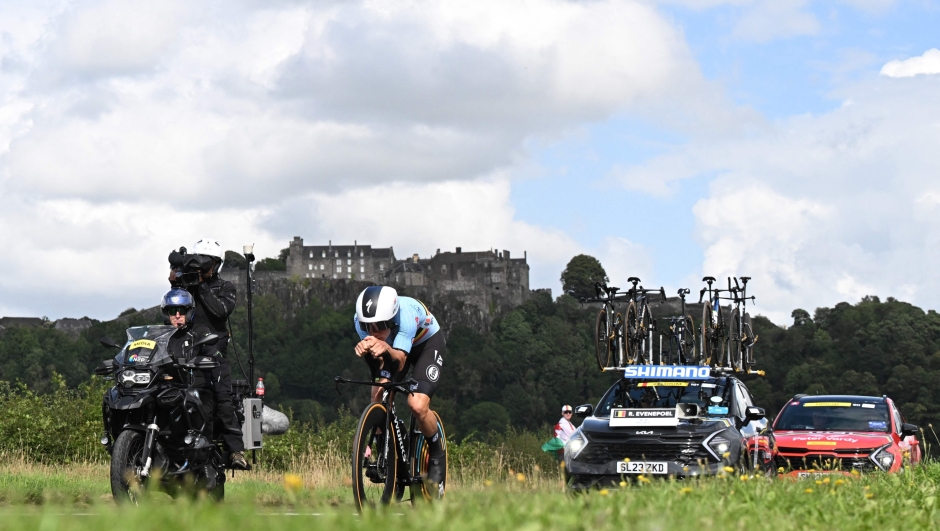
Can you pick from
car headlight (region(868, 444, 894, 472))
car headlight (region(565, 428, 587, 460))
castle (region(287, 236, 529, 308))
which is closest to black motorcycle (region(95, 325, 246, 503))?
car headlight (region(565, 428, 587, 460))

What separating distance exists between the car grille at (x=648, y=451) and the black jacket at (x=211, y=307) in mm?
4224

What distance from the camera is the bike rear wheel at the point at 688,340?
69.1 ft

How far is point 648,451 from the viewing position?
1275cm

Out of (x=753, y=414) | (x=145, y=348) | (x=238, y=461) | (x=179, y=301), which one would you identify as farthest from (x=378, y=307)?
(x=753, y=414)

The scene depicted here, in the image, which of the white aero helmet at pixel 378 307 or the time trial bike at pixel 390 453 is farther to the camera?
the white aero helmet at pixel 378 307

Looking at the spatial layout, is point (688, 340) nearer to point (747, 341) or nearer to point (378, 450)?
point (747, 341)

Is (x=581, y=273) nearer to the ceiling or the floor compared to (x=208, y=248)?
nearer to the ceiling

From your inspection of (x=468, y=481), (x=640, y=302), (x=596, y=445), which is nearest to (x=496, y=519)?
(x=596, y=445)

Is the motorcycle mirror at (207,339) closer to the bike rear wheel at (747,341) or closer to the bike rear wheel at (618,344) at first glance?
the bike rear wheel at (618,344)

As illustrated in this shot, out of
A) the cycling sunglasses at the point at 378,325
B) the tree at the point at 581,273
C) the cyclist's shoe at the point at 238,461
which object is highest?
the tree at the point at 581,273

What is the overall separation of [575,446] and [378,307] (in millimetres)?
4999

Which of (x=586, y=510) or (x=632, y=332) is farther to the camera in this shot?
(x=632, y=332)

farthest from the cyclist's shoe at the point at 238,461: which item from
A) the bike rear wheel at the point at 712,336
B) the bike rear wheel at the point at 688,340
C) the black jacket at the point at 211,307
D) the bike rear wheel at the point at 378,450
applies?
the bike rear wheel at the point at 688,340

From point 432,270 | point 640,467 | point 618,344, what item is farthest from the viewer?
point 432,270
